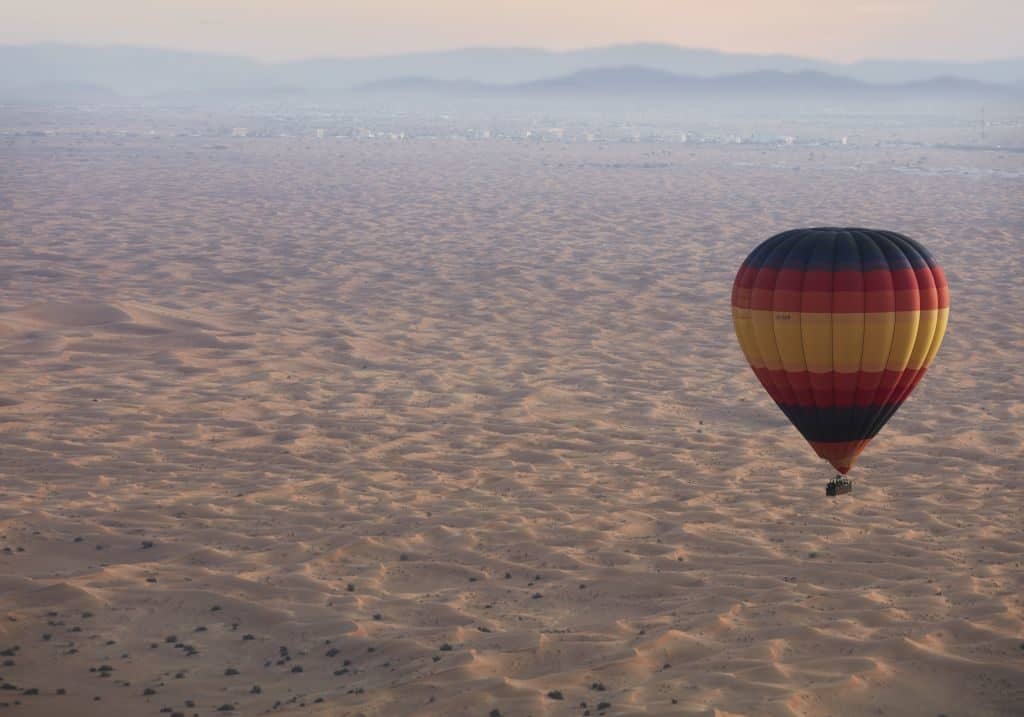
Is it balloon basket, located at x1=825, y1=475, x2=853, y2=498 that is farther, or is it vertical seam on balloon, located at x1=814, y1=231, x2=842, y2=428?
balloon basket, located at x1=825, y1=475, x2=853, y2=498

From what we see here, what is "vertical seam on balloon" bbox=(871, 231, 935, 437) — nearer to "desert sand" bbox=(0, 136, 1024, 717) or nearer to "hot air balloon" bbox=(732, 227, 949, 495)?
"hot air balloon" bbox=(732, 227, 949, 495)

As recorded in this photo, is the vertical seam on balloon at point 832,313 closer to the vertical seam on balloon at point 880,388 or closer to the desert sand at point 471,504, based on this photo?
the vertical seam on balloon at point 880,388

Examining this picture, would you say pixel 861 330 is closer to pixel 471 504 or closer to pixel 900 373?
pixel 900 373

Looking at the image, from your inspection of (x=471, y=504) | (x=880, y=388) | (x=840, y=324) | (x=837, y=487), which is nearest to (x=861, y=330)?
(x=840, y=324)

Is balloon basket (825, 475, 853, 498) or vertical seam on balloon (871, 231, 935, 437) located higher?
vertical seam on balloon (871, 231, 935, 437)

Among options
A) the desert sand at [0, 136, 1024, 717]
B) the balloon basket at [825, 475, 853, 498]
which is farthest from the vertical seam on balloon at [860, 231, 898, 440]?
the desert sand at [0, 136, 1024, 717]

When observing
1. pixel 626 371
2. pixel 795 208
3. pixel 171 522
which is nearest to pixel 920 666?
pixel 171 522

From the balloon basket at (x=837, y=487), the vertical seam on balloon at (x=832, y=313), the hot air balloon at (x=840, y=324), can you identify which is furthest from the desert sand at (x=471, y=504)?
the vertical seam on balloon at (x=832, y=313)
